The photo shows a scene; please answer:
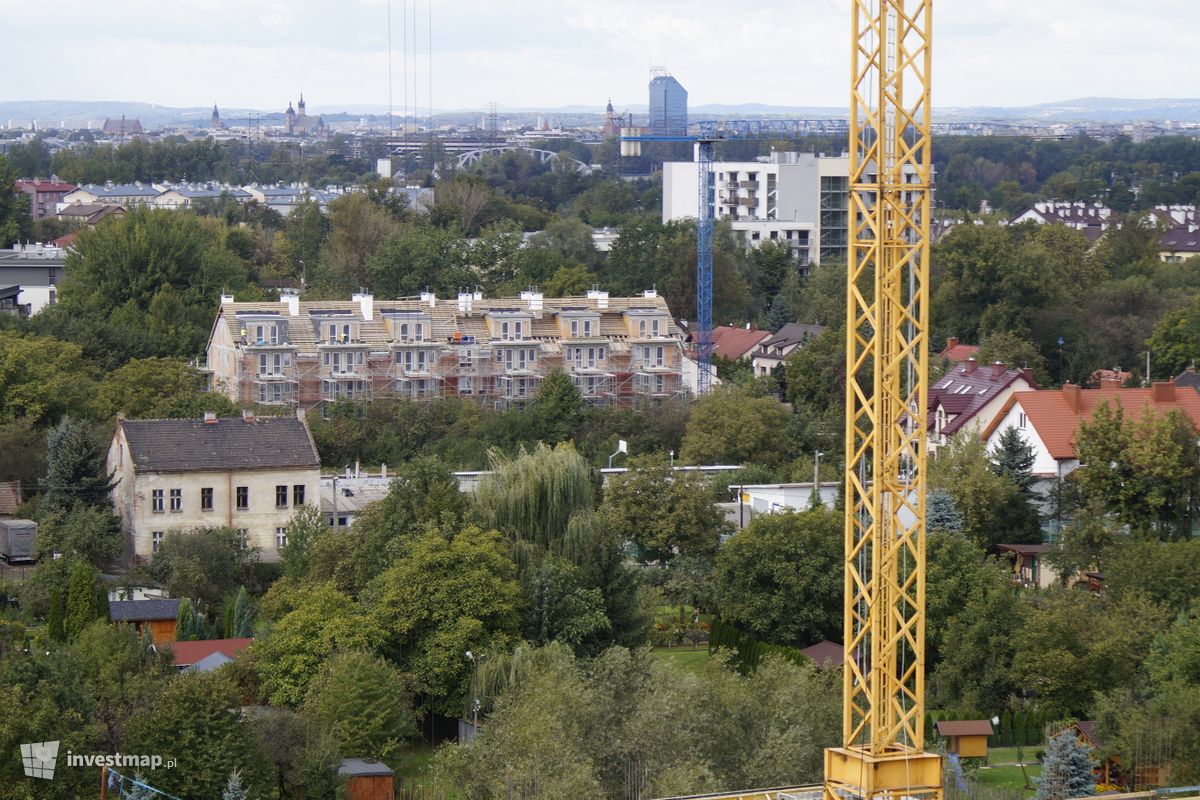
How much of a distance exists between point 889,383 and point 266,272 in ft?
194

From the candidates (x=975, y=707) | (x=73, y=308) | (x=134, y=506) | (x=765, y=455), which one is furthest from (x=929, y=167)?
(x=73, y=308)

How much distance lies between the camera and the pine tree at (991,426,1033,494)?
35188mm

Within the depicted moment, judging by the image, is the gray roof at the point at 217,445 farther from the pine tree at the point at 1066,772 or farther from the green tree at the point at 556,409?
the pine tree at the point at 1066,772

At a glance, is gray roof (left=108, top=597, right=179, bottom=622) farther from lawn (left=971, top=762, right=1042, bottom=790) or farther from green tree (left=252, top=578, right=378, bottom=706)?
lawn (left=971, top=762, right=1042, bottom=790)

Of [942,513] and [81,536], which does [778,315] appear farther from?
[81,536]

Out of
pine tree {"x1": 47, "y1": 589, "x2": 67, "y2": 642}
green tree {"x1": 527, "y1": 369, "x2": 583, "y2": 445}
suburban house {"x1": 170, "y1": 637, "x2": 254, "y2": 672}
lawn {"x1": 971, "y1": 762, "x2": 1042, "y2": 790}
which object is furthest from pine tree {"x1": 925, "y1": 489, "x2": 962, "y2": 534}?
green tree {"x1": 527, "y1": 369, "x2": 583, "y2": 445}

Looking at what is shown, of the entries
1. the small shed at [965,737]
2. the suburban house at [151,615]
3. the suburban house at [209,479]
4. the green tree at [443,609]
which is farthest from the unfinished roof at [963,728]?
the suburban house at [209,479]

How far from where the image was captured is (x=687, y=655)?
3009cm

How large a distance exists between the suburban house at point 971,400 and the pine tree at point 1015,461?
2.53 meters

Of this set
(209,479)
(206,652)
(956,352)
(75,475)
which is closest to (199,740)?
(206,652)

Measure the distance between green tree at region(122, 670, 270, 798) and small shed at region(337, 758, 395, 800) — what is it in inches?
52.0

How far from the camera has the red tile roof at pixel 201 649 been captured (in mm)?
26484

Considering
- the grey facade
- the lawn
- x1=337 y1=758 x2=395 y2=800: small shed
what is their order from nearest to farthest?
x1=337 y1=758 x2=395 y2=800: small shed → the lawn → the grey facade

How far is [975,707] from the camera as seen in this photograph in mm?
26047
